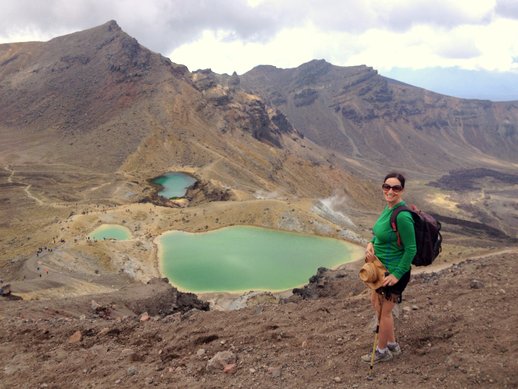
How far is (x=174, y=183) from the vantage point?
79.6m

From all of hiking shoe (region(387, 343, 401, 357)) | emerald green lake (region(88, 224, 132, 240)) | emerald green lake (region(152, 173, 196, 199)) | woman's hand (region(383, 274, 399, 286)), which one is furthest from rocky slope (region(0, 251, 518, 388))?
emerald green lake (region(152, 173, 196, 199))

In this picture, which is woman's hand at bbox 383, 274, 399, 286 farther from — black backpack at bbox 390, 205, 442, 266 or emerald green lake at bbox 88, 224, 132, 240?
emerald green lake at bbox 88, 224, 132, 240

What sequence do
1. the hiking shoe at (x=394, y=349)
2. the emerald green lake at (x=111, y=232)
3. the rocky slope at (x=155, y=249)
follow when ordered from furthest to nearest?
1. the emerald green lake at (x=111, y=232)
2. the rocky slope at (x=155, y=249)
3. the hiking shoe at (x=394, y=349)

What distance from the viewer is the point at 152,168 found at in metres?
86.8

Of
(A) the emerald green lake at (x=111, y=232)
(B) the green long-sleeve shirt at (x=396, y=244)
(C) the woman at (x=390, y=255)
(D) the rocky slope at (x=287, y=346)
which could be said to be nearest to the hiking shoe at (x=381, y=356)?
(C) the woman at (x=390, y=255)

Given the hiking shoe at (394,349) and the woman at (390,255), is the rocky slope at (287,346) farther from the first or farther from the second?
the woman at (390,255)

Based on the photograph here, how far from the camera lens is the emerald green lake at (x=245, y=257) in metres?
31.6

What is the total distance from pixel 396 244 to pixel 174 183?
243ft

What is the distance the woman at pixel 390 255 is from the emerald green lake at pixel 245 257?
74.3 ft

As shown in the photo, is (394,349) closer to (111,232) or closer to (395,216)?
(395,216)

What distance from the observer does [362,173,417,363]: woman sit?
7258 mm

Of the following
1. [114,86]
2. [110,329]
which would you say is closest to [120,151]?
[114,86]

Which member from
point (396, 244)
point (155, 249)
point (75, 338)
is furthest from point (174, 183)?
point (396, 244)

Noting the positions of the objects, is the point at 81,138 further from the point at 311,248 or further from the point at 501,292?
the point at 501,292
